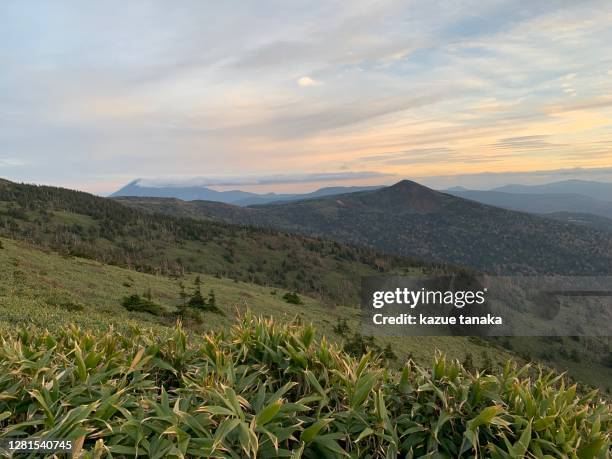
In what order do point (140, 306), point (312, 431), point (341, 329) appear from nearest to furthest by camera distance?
point (312, 431) < point (140, 306) < point (341, 329)

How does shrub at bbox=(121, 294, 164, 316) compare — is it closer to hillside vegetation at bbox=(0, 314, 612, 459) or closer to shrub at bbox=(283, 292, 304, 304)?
hillside vegetation at bbox=(0, 314, 612, 459)

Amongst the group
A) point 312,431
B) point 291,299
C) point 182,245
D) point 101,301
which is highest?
point 312,431

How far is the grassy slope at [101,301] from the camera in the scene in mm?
13774

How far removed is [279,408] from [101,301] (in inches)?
760

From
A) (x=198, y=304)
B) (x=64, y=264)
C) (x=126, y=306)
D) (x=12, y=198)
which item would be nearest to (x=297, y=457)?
(x=126, y=306)

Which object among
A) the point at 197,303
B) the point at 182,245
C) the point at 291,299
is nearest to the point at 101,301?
the point at 197,303

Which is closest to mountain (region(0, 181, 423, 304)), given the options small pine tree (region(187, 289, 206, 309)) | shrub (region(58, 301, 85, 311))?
small pine tree (region(187, 289, 206, 309))

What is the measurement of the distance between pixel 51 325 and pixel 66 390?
33.1 feet

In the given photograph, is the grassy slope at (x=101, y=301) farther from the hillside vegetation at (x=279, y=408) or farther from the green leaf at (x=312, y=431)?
the green leaf at (x=312, y=431)

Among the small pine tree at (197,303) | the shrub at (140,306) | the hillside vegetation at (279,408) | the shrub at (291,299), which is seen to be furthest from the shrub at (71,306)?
the shrub at (291,299)

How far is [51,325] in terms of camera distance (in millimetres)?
11828

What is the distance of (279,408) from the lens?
3.25m

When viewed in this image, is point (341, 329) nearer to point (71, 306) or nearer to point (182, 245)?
point (71, 306)

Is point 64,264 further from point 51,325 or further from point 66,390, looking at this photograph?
point 66,390
